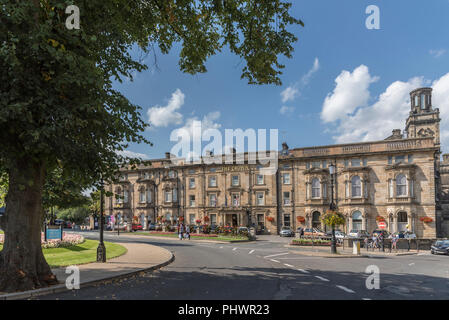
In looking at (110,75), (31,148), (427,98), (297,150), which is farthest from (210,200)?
(427,98)

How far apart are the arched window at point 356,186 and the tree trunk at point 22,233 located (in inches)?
1686

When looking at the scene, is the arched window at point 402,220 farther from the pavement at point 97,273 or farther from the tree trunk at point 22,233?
the tree trunk at point 22,233

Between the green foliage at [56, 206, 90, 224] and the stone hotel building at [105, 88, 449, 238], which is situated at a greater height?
the stone hotel building at [105, 88, 449, 238]

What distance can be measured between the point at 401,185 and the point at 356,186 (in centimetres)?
562

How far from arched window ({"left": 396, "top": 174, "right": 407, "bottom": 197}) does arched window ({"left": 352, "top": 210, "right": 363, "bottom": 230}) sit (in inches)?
224

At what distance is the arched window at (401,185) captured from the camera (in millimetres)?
42969

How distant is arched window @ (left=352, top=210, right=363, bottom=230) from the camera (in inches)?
1761

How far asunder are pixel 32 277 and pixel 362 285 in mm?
10908

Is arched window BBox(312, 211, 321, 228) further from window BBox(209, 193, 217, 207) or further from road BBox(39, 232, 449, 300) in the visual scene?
road BBox(39, 232, 449, 300)

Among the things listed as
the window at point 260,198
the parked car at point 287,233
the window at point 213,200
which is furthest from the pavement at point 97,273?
the window at point 213,200

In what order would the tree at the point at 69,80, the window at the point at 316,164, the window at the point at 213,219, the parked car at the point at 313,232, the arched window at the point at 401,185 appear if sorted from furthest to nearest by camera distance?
the window at the point at 213,219
the window at the point at 316,164
the arched window at the point at 401,185
the parked car at the point at 313,232
the tree at the point at 69,80

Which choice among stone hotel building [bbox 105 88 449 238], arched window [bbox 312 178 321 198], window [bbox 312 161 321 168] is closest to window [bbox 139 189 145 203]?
stone hotel building [bbox 105 88 449 238]

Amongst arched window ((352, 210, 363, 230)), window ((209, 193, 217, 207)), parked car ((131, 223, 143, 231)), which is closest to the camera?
arched window ((352, 210, 363, 230))
